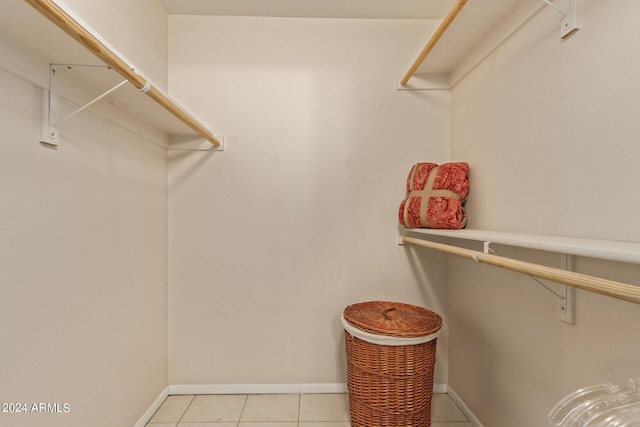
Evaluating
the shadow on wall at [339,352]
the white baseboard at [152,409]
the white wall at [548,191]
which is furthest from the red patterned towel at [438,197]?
the white baseboard at [152,409]

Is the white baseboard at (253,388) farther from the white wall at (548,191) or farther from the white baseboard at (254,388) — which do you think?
the white wall at (548,191)

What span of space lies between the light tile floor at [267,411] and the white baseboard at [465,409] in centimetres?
2

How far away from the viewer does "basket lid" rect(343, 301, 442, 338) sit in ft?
3.98

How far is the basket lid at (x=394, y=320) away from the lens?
1.21m

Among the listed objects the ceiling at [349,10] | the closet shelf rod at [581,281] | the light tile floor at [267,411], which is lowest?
the light tile floor at [267,411]

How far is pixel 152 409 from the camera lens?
58.4 inches

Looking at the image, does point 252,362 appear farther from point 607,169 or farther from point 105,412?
point 607,169

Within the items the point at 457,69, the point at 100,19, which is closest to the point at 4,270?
the point at 100,19

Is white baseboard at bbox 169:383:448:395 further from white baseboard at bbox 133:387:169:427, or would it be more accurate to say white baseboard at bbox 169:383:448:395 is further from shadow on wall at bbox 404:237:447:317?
shadow on wall at bbox 404:237:447:317

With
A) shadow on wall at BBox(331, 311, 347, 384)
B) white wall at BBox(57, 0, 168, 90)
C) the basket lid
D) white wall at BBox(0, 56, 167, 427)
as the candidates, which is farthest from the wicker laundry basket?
white wall at BBox(57, 0, 168, 90)

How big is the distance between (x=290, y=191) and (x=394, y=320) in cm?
85

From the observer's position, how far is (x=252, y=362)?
1.67m

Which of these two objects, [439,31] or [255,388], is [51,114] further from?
[255,388]

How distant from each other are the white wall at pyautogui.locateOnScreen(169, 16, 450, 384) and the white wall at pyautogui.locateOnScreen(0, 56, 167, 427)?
0.80 ft
